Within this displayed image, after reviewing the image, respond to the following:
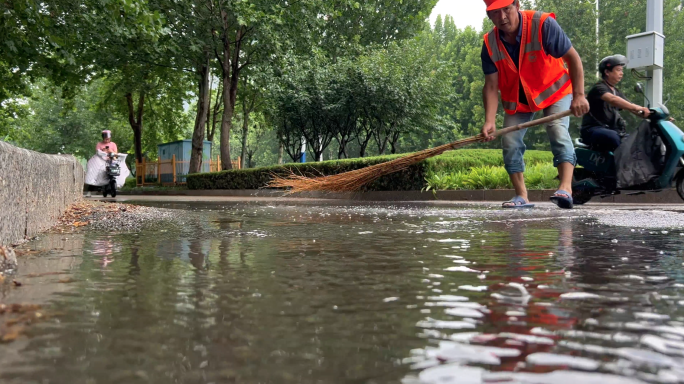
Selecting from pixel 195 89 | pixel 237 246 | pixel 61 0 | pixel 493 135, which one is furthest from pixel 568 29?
pixel 237 246

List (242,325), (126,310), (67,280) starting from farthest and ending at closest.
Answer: (67,280) < (126,310) < (242,325)

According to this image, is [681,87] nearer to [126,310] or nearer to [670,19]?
[670,19]

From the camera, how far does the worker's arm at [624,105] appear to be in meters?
7.59

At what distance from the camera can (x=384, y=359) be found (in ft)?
4.77

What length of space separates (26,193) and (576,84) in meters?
5.65

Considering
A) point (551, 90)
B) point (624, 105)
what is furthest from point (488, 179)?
point (551, 90)

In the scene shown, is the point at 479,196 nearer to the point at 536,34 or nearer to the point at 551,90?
the point at 551,90

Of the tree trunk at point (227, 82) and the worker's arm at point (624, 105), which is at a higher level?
the tree trunk at point (227, 82)

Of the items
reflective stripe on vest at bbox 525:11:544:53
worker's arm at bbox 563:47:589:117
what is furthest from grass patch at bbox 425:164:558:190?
reflective stripe on vest at bbox 525:11:544:53

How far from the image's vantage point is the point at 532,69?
754 cm

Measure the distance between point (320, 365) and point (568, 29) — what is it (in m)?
47.8

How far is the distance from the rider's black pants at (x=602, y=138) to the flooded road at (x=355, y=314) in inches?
175

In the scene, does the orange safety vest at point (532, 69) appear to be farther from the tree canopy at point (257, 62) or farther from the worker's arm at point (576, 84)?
the tree canopy at point (257, 62)

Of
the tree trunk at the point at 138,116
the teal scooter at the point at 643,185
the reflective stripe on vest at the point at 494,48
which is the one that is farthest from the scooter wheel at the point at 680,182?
the tree trunk at the point at 138,116
